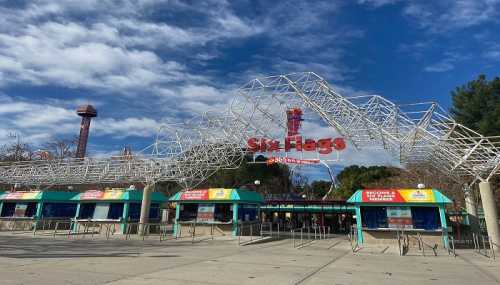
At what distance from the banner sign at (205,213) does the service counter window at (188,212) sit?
78 centimetres

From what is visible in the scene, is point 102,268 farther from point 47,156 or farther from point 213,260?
point 47,156

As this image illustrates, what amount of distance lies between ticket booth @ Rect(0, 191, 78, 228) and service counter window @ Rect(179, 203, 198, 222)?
15036mm

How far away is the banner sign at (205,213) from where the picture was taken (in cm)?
2712

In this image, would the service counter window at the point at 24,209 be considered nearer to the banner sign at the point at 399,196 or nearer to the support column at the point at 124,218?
the support column at the point at 124,218

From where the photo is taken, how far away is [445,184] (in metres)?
38.0

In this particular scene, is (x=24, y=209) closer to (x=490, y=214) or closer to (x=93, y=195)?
(x=93, y=195)

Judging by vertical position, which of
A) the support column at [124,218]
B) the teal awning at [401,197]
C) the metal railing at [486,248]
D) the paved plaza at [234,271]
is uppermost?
the teal awning at [401,197]

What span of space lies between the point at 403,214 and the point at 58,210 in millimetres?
33794

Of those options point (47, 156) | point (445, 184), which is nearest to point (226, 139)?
point (445, 184)

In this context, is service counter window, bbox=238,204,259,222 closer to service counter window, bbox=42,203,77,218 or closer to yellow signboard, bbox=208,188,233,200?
yellow signboard, bbox=208,188,233,200

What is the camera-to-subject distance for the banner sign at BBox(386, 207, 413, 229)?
853 inches

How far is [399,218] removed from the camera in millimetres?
22031

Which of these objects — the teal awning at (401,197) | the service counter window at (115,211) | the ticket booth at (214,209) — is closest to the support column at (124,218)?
the service counter window at (115,211)

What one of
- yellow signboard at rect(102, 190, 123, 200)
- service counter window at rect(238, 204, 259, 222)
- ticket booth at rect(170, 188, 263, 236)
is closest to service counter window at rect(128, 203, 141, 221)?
yellow signboard at rect(102, 190, 123, 200)
